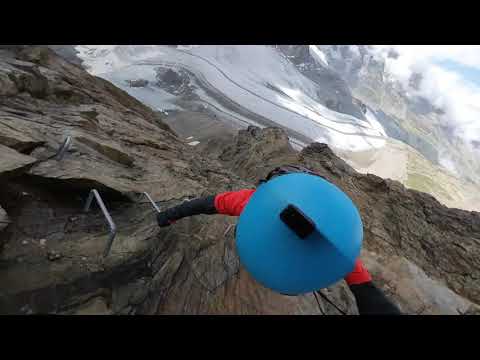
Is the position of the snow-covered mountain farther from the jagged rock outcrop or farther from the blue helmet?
the blue helmet

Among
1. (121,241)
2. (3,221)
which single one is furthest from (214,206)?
(3,221)

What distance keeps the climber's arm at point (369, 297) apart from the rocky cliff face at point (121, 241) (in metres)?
1.07

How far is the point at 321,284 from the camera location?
187 cm

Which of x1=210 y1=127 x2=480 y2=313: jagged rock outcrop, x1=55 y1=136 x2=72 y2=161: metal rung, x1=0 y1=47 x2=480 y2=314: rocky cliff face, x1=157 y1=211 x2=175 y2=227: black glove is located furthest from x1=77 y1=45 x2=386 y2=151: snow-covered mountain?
x1=157 y1=211 x2=175 y2=227: black glove

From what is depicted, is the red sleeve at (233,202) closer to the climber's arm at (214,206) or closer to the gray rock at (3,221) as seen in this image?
the climber's arm at (214,206)

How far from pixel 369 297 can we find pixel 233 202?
155 cm

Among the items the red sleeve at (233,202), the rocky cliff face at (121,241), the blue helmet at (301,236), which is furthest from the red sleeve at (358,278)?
the red sleeve at (233,202)

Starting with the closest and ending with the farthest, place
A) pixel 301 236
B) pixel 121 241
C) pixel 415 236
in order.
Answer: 1. pixel 301 236
2. pixel 121 241
3. pixel 415 236

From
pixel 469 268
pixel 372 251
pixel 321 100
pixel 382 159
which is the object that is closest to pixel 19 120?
pixel 372 251

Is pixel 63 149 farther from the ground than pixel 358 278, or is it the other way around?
pixel 358 278

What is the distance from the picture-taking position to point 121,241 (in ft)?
11.4

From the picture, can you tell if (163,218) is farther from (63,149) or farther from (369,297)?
(369,297)

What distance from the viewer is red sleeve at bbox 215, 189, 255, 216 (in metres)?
2.90

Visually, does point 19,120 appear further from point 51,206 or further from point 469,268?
point 469,268
